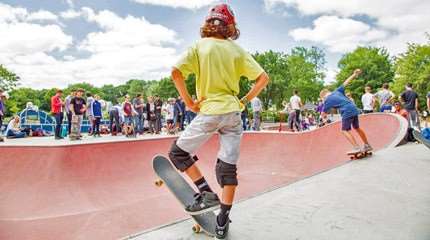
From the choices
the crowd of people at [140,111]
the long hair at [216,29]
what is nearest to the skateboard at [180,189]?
the long hair at [216,29]

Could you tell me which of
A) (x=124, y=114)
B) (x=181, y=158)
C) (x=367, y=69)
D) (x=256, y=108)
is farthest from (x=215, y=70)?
(x=367, y=69)

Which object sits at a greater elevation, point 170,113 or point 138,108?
point 138,108

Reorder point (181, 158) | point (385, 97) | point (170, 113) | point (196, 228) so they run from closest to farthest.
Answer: point (181, 158) → point (196, 228) → point (385, 97) → point (170, 113)

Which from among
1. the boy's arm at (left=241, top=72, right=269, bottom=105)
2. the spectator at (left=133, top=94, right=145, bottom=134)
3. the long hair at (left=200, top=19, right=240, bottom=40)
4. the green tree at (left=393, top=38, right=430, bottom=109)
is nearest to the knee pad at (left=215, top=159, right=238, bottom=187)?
the boy's arm at (left=241, top=72, right=269, bottom=105)

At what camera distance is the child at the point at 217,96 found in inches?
95.3

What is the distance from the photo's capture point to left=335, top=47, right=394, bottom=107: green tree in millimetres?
47625

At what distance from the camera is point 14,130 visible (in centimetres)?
1264

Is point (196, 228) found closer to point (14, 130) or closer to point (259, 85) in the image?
point (259, 85)

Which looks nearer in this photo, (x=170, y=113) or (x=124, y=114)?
(x=124, y=114)

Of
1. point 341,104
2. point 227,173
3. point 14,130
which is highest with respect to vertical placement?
point 341,104

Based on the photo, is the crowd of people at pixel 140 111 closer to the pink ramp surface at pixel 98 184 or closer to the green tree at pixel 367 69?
the pink ramp surface at pixel 98 184

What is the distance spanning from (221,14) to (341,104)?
16.6 ft

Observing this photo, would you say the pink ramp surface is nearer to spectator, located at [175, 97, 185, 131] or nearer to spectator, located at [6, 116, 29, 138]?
spectator, located at [175, 97, 185, 131]

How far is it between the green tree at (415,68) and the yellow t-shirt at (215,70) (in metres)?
34.1
